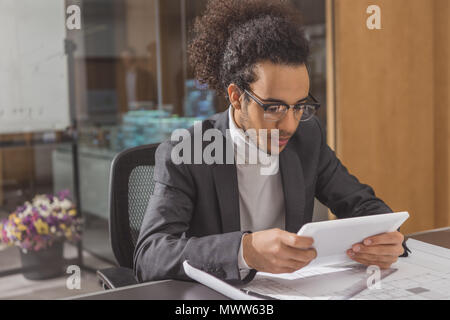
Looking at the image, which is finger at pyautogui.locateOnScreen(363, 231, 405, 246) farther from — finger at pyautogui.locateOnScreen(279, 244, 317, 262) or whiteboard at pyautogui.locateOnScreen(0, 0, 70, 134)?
whiteboard at pyautogui.locateOnScreen(0, 0, 70, 134)

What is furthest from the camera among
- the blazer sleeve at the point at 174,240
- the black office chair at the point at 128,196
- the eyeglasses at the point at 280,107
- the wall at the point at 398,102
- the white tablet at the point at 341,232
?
the wall at the point at 398,102

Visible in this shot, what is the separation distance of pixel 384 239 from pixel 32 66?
8.38ft

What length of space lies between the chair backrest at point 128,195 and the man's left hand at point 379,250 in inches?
26.3

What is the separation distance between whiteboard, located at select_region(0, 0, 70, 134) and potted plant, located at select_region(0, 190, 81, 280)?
0.50 metres

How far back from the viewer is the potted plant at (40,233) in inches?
115

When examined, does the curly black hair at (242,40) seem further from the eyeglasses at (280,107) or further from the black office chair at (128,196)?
the black office chair at (128,196)

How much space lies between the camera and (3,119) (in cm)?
288

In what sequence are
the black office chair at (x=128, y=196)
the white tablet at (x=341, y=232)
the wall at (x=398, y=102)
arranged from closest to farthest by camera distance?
the white tablet at (x=341, y=232) < the black office chair at (x=128, y=196) < the wall at (x=398, y=102)

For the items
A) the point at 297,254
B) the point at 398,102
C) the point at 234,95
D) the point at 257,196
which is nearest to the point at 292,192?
the point at 257,196

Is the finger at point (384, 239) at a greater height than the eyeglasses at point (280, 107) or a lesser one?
lesser

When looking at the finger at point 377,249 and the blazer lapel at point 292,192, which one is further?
the blazer lapel at point 292,192

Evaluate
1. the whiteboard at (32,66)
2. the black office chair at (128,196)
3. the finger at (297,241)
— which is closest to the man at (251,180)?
the finger at (297,241)
